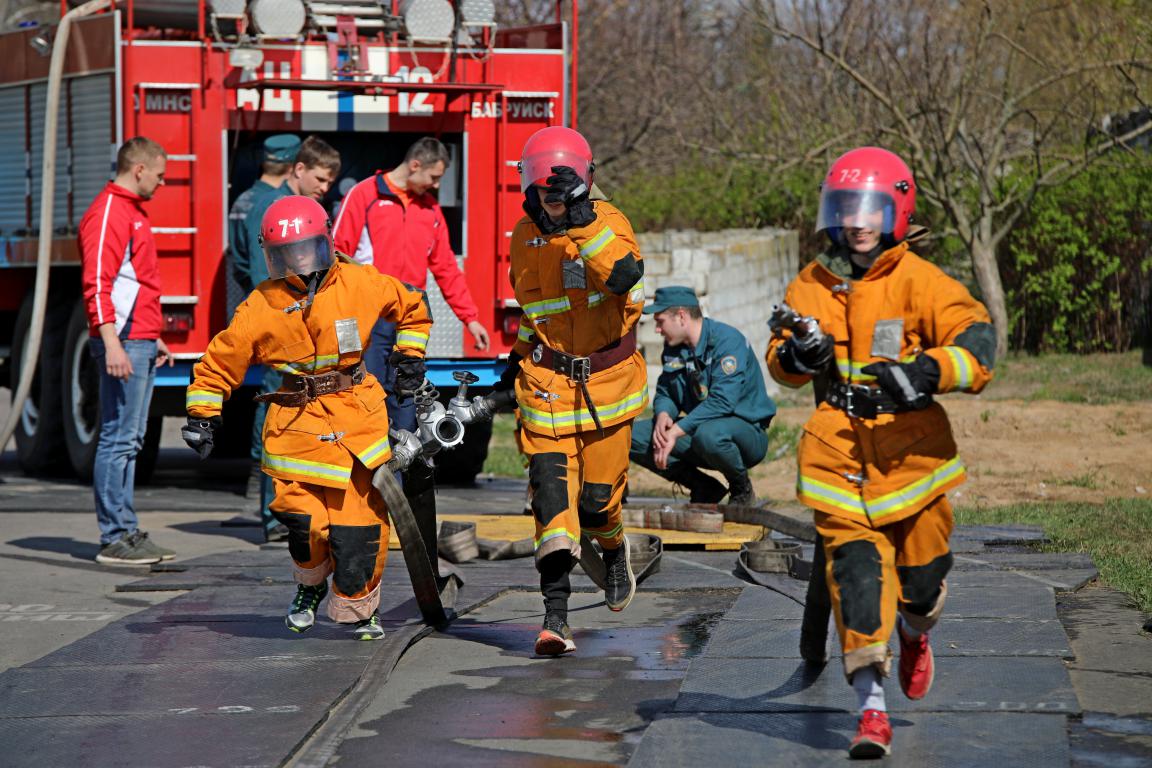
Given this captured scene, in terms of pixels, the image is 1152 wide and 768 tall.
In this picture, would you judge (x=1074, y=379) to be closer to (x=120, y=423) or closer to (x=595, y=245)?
(x=120, y=423)

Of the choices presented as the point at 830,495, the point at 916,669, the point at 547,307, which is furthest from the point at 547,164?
the point at 916,669

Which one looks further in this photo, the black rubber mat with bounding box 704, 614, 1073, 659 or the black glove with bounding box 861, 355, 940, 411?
the black rubber mat with bounding box 704, 614, 1073, 659

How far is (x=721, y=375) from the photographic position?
30.7 feet

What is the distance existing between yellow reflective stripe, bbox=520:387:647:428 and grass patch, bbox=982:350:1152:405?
881cm

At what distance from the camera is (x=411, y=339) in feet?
22.4

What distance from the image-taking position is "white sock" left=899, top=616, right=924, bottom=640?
16.7ft

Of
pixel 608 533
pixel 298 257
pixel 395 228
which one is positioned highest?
pixel 395 228

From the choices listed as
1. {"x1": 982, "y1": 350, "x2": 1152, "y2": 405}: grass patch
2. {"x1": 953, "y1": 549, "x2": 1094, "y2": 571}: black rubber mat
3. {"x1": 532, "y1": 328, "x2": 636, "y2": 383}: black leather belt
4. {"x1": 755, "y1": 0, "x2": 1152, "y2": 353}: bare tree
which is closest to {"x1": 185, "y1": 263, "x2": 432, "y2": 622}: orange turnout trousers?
{"x1": 532, "y1": 328, "x2": 636, "y2": 383}: black leather belt

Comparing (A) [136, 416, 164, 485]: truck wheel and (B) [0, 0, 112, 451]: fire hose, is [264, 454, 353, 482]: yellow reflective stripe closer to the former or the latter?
(B) [0, 0, 112, 451]: fire hose

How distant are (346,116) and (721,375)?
124 inches

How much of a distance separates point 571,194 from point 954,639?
6.68 feet

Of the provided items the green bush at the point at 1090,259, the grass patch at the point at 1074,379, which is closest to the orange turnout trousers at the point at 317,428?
the grass patch at the point at 1074,379

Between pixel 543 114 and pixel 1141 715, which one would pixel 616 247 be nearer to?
pixel 1141 715

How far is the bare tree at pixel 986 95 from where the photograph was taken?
Answer: 17938 mm
